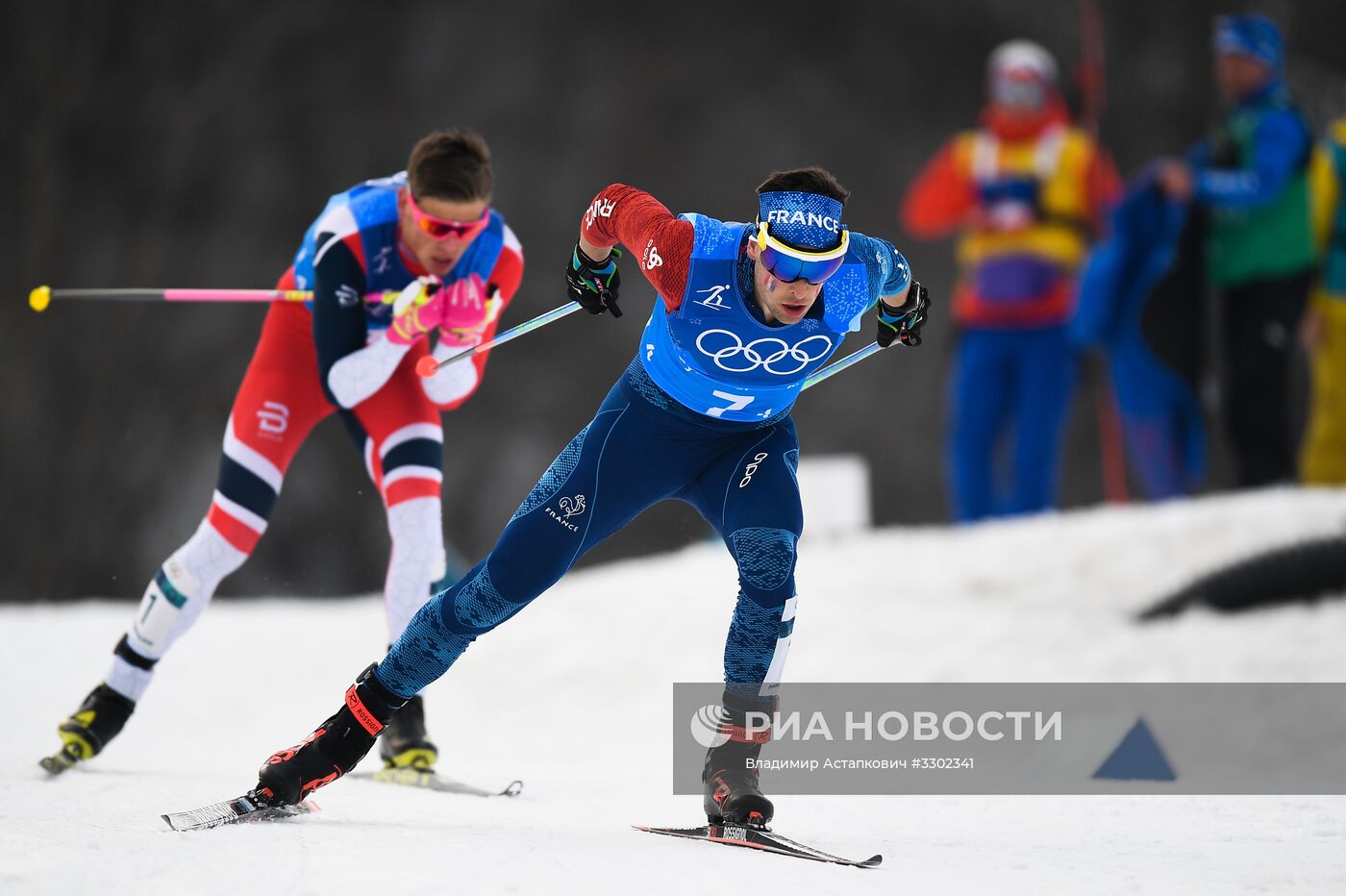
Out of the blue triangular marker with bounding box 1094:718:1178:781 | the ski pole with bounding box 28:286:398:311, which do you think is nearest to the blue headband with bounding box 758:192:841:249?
the ski pole with bounding box 28:286:398:311

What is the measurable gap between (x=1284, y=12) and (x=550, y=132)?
18.7ft

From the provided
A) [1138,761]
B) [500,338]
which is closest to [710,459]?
[500,338]

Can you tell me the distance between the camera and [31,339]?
11.0 metres

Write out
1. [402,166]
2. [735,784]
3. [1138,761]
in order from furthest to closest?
[402,166] < [1138,761] < [735,784]

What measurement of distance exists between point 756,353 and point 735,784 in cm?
107

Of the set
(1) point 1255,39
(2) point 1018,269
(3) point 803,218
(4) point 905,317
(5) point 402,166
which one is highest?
(5) point 402,166

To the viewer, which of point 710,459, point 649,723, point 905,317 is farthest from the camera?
point 649,723

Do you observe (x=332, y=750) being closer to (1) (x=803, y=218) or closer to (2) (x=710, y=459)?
(2) (x=710, y=459)

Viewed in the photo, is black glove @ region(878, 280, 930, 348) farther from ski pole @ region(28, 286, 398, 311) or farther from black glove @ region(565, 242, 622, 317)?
ski pole @ region(28, 286, 398, 311)

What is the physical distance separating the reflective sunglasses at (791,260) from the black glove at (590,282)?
0.57 meters

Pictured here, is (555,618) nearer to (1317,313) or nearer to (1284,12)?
(1317,313)

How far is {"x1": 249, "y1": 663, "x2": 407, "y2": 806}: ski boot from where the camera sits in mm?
3520

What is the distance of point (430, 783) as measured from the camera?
450 centimetres

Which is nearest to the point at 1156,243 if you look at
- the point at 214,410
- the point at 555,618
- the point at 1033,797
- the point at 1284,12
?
the point at 1284,12
